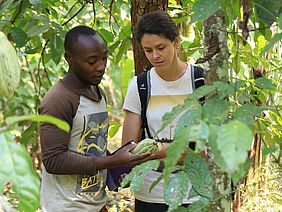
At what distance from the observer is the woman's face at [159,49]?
181 centimetres

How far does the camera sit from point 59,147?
5.71 feet

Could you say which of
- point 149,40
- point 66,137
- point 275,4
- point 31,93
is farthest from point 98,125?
point 31,93

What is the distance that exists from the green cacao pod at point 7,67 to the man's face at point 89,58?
535mm

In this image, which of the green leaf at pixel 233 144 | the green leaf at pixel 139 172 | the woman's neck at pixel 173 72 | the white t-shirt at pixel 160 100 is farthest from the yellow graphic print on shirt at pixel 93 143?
the green leaf at pixel 233 144

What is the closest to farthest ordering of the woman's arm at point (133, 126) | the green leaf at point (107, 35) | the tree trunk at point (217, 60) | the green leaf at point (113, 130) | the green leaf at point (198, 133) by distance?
1. the green leaf at point (198, 133)
2. the tree trunk at point (217, 60)
3. the woman's arm at point (133, 126)
4. the green leaf at point (113, 130)
5. the green leaf at point (107, 35)

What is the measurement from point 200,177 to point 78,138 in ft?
2.44

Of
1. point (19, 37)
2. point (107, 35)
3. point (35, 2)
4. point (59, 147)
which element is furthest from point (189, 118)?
point (107, 35)

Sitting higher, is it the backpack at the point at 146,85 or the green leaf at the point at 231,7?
the green leaf at the point at 231,7

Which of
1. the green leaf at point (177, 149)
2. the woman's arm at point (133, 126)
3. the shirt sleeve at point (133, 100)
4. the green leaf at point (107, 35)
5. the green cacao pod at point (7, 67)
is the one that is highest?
the green leaf at point (107, 35)

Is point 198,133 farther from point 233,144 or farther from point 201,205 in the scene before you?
point 201,205

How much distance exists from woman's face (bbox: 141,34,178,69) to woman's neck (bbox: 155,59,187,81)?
47 mm

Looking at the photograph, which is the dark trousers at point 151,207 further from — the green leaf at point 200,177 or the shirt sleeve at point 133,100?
the green leaf at point 200,177

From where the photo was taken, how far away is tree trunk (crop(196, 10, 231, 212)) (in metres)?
1.33

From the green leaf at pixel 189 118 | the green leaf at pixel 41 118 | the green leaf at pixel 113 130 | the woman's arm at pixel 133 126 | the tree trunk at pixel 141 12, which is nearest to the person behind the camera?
the green leaf at pixel 41 118
